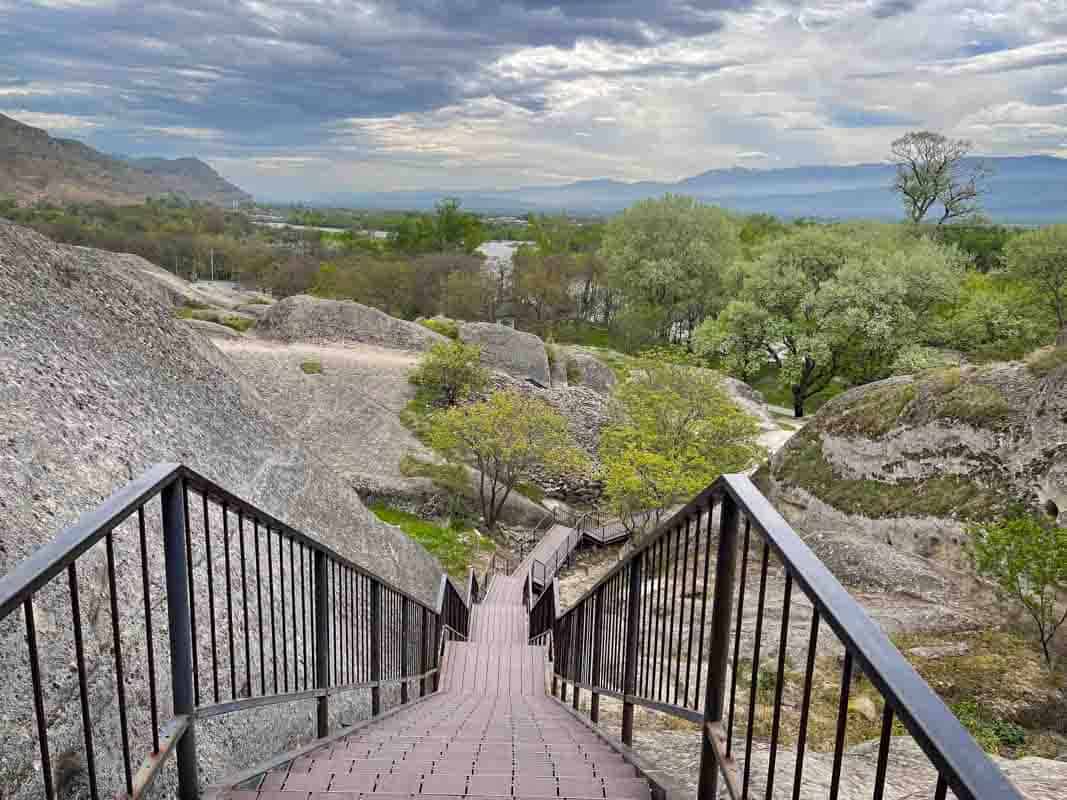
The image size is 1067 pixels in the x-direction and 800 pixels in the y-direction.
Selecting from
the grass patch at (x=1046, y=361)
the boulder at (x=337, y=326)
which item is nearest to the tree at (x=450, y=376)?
the boulder at (x=337, y=326)

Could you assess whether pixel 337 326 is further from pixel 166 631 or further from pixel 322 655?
pixel 322 655

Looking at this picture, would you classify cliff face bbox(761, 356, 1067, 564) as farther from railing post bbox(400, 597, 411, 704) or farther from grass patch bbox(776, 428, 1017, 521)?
railing post bbox(400, 597, 411, 704)

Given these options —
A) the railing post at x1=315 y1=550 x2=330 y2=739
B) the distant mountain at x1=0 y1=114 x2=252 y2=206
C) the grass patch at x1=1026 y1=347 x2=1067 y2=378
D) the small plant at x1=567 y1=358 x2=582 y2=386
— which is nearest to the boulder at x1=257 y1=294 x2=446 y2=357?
the small plant at x1=567 y1=358 x2=582 y2=386

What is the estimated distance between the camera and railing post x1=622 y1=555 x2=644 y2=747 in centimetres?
418

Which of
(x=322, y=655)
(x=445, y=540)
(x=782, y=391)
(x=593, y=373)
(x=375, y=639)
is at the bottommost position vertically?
(x=445, y=540)

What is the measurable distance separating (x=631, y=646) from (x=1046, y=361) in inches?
607

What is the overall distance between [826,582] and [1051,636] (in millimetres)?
11105

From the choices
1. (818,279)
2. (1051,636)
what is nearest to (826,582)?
(1051,636)

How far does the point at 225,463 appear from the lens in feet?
A: 26.3

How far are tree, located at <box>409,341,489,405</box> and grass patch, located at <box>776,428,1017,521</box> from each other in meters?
13.7

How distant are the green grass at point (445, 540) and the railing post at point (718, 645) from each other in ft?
54.3

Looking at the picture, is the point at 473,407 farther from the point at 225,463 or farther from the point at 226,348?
the point at 225,463

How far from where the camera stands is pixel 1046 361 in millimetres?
15641

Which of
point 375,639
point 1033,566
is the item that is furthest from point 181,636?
point 1033,566
